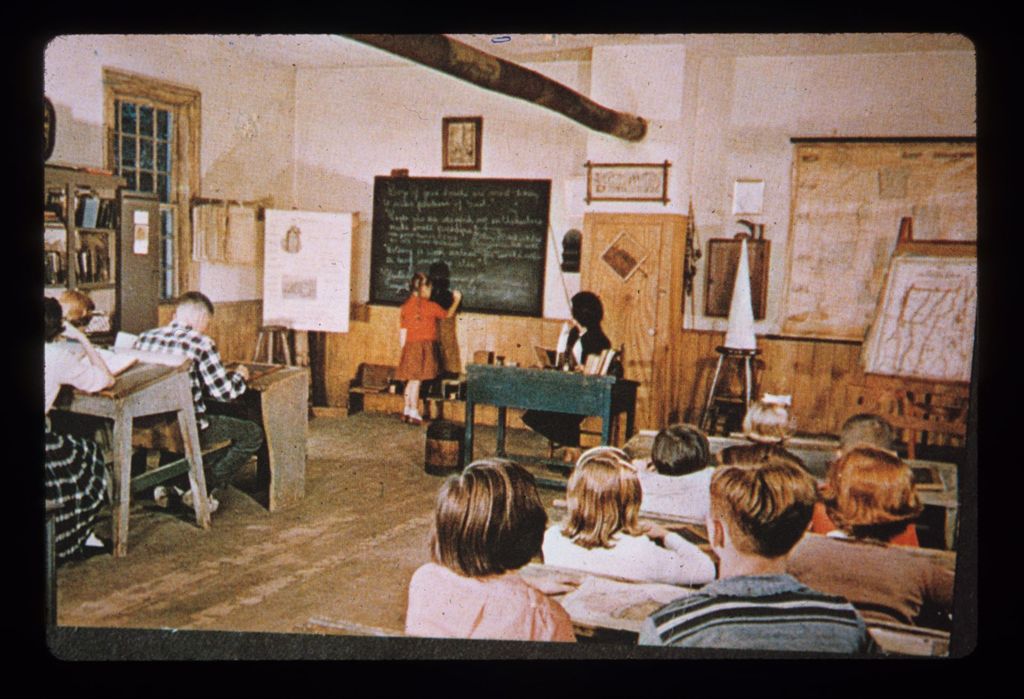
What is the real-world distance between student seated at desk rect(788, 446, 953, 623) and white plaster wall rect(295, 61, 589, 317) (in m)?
3.83

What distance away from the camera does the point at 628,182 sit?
602cm

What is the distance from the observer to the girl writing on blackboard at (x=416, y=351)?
→ 566 centimetres

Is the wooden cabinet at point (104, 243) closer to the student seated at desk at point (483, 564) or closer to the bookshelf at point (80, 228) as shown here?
the bookshelf at point (80, 228)

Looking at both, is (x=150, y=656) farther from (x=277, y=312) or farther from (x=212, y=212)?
(x=212, y=212)

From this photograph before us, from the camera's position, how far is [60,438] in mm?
3404

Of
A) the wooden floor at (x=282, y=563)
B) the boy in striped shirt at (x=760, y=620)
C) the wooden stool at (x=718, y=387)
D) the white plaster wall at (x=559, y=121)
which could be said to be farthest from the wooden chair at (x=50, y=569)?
the wooden stool at (x=718, y=387)

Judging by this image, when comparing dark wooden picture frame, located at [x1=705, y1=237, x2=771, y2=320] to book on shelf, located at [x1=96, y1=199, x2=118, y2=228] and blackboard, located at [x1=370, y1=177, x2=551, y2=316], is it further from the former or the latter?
book on shelf, located at [x1=96, y1=199, x2=118, y2=228]

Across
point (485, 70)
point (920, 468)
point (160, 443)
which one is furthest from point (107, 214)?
point (920, 468)

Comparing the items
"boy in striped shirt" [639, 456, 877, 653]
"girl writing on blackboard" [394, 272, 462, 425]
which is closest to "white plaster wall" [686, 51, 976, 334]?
"girl writing on blackboard" [394, 272, 462, 425]

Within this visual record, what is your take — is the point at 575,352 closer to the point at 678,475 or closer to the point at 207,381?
the point at 678,475

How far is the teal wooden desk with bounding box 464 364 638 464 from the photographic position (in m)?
4.41

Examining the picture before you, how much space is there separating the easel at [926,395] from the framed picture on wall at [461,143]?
3.34 metres

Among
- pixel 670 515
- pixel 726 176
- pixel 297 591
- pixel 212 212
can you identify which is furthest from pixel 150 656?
pixel 726 176

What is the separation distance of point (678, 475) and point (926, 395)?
5.73 feet
